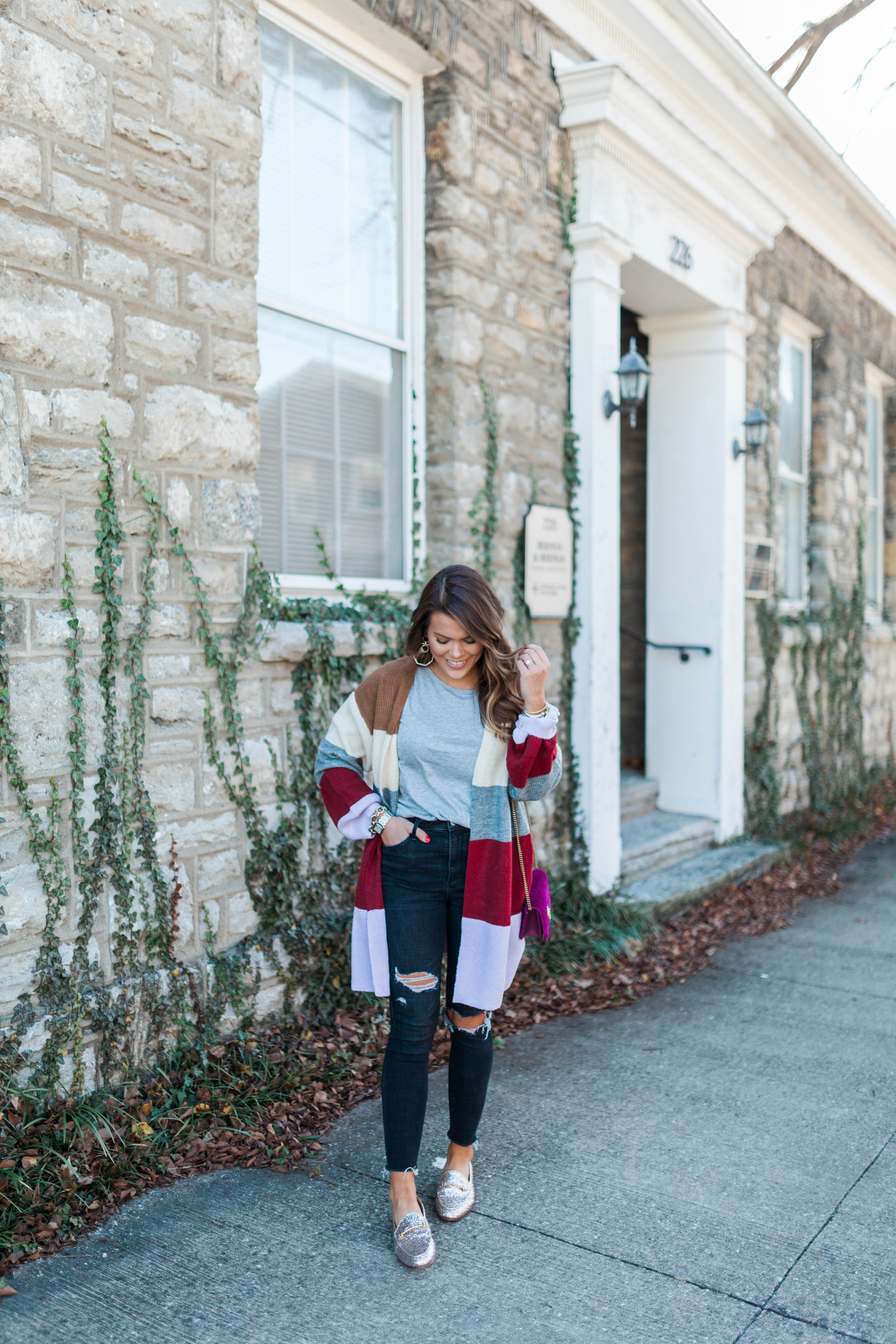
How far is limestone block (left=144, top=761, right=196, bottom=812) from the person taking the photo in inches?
132

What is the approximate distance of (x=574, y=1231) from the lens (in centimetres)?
279

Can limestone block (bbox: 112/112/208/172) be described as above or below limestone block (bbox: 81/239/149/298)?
above

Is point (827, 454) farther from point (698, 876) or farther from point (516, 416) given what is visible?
point (516, 416)

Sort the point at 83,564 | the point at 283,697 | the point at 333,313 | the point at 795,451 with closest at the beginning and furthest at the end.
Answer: the point at 83,564 < the point at 283,697 < the point at 333,313 < the point at 795,451

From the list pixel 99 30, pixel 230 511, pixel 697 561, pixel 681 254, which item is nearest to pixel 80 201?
pixel 99 30

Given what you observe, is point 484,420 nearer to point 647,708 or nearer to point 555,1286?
point 647,708

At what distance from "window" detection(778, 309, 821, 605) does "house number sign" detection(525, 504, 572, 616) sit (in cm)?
347

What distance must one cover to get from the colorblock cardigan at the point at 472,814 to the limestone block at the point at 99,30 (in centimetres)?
199

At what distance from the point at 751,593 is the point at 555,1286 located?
17.8 ft

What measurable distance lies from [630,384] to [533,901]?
130 inches

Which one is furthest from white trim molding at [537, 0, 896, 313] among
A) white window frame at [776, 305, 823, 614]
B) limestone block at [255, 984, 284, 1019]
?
limestone block at [255, 984, 284, 1019]

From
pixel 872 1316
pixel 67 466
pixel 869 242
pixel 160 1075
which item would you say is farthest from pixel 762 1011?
pixel 869 242

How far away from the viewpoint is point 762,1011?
4.47m

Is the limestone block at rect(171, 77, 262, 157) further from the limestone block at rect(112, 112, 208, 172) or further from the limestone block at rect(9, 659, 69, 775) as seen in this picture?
the limestone block at rect(9, 659, 69, 775)
